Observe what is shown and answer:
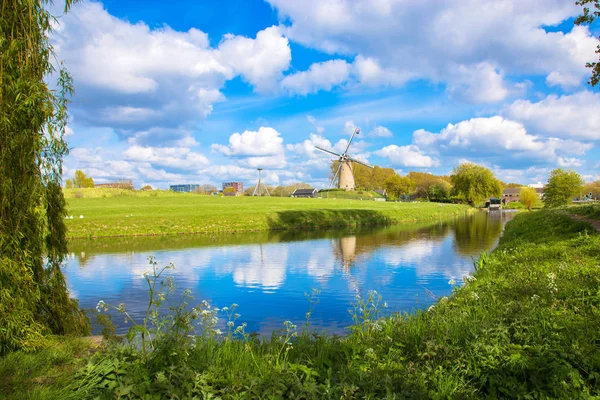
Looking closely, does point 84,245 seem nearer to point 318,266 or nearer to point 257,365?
point 318,266

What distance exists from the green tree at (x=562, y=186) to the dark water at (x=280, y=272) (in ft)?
139

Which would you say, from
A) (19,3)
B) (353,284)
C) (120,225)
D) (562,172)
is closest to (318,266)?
(353,284)

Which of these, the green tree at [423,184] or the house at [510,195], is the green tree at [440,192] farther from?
the house at [510,195]

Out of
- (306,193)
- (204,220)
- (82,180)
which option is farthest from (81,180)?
(204,220)

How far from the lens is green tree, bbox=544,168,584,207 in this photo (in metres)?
60.8

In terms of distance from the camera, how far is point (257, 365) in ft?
16.4

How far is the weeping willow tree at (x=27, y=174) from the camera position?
5.66 meters

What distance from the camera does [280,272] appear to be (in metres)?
16.6

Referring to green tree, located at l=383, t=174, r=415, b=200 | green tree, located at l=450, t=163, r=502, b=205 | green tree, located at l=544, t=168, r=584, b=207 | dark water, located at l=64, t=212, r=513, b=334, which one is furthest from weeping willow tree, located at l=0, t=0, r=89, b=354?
green tree, located at l=383, t=174, r=415, b=200

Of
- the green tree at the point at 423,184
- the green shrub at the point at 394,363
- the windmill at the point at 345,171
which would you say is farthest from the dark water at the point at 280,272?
the green tree at the point at 423,184

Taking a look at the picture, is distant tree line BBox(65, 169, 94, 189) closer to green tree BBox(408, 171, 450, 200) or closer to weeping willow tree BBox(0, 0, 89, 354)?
green tree BBox(408, 171, 450, 200)

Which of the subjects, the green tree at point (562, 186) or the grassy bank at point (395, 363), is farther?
the green tree at point (562, 186)

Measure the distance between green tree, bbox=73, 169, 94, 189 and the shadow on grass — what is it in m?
78.6

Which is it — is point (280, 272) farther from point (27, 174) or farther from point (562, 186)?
point (562, 186)
